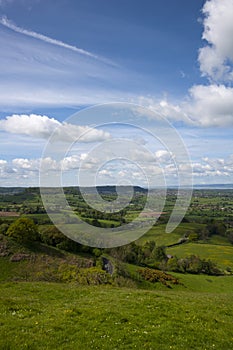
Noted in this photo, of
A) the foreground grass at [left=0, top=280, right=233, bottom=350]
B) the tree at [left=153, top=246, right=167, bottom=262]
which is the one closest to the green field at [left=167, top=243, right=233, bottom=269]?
the tree at [left=153, top=246, right=167, bottom=262]

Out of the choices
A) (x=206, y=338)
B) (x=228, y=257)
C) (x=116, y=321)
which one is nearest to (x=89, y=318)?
(x=116, y=321)

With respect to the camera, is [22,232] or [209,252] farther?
[209,252]

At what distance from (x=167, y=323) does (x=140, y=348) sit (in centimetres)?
286

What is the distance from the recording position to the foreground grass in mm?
10031

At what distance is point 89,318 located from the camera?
1233 cm

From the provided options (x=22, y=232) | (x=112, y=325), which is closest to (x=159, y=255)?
(x=22, y=232)

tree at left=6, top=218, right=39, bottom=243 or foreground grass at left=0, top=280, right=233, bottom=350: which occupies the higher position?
foreground grass at left=0, top=280, right=233, bottom=350

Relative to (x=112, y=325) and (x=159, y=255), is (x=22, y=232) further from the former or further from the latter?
(x=112, y=325)

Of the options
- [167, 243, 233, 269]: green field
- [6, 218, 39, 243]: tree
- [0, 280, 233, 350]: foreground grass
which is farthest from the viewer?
[167, 243, 233, 269]: green field

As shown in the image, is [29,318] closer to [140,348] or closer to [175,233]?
[140,348]

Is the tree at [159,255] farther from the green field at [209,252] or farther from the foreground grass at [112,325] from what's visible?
the foreground grass at [112,325]

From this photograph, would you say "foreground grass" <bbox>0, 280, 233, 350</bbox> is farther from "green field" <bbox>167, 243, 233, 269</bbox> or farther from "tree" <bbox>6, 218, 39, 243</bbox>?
"green field" <bbox>167, 243, 233, 269</bbox>

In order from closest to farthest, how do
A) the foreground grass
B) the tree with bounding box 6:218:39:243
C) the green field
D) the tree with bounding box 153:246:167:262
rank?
the foreground grass
the tree with bounding box 6:218:39:243
the tree with bounding box 153:246:167:262
the green field

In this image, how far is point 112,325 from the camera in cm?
1159
